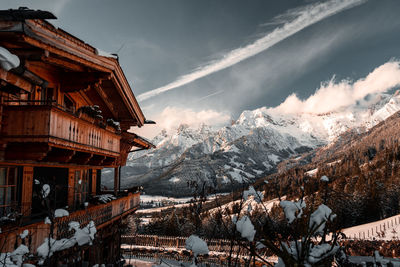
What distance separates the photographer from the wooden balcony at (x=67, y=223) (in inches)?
214

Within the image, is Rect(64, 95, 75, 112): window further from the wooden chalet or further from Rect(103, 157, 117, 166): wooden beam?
Rect(103, 157, 117, 166): wooden beam

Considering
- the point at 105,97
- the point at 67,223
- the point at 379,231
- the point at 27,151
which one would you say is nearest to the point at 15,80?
the point at 27,151

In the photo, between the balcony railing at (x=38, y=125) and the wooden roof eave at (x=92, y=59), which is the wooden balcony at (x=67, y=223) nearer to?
the balcony railing at (x=38, y=125)

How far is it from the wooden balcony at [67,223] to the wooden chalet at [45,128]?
2 cm

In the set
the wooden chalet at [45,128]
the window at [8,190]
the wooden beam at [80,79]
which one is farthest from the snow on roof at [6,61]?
the wooden beam at [80,79]

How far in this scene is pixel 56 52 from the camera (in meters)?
6.43

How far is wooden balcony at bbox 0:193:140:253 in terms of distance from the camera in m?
5.44

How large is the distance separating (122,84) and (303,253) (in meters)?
10.3

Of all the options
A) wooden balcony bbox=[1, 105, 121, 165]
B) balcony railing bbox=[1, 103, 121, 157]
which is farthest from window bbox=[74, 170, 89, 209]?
balcony railing bbox=[1, 103, 121, 157]

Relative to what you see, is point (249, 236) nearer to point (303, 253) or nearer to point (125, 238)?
point (303, 253)

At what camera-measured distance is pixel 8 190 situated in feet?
23.2

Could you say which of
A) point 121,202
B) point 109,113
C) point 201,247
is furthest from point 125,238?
point 201,247

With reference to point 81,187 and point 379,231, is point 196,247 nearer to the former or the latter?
point 81,187

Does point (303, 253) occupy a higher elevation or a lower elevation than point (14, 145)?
lower
